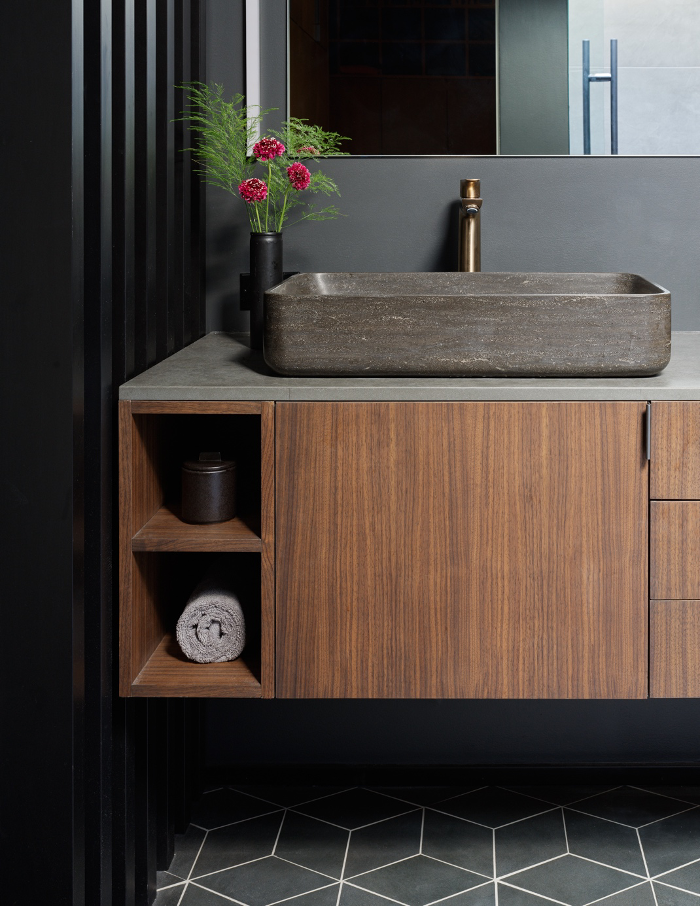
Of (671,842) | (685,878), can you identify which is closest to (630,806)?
(671,842)

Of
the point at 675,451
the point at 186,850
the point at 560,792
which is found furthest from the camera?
the point at 560,792

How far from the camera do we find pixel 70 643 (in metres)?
1.33

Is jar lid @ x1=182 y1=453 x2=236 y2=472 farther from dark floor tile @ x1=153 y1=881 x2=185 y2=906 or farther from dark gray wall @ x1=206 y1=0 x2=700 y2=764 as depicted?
dark floor tile @ x1=153 y1=881 x2=185 y2=906

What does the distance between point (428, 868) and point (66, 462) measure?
43.5 inches

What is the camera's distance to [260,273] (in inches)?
75.3

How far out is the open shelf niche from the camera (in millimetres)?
1479

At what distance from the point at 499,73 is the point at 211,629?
1.33 meters

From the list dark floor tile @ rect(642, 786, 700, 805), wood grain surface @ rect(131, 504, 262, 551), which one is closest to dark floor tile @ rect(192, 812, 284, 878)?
wood grain surface @ rect(131, 504, 262, 551)

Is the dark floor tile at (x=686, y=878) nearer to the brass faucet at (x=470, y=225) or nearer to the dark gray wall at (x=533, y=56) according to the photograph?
the brass faucet at (x=470, y=225)

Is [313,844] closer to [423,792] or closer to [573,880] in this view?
[423,792]

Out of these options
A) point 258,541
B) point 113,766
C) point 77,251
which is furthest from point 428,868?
point 77,251

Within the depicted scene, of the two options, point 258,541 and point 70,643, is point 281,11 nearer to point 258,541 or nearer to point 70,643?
point 258,541

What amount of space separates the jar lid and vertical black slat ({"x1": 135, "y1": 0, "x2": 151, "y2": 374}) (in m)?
0.18

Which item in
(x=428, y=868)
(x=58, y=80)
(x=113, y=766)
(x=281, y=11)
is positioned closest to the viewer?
(x=58, y=80)
